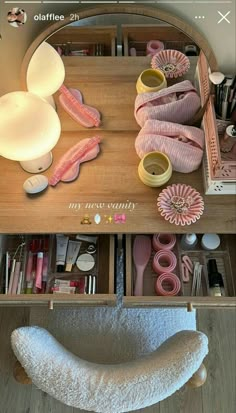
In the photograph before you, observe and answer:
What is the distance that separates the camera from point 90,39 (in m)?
1.17

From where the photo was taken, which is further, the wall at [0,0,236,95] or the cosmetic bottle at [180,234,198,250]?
the cosmetic bottle at [180,234,198,250]

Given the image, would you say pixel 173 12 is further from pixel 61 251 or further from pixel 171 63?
pixel 61 251

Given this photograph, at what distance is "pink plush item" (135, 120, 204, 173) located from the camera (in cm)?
99

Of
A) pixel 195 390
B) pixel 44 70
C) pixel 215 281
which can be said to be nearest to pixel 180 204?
pixel 215 281

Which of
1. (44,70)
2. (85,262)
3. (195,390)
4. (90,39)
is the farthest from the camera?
(195,390)

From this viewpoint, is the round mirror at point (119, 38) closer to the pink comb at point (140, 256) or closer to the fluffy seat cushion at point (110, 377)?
the pink comb at point (140, 256)

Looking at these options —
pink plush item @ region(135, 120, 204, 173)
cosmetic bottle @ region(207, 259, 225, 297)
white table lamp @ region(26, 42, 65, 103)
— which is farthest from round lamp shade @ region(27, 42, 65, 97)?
cosmetic bottle @ region(207, 259, 225, 297)

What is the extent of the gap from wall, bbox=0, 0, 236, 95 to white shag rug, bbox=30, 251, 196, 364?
513 mm

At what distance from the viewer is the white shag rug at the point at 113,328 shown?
109cm

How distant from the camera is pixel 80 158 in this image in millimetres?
1023

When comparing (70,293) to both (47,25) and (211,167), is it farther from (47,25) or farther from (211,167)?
(47,25)

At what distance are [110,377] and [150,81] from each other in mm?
678

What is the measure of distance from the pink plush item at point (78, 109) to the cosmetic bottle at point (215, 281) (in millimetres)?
437

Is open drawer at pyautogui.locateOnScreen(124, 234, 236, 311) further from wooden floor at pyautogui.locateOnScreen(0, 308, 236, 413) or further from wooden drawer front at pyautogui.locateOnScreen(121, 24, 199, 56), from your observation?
wooden drawer front at pyautogui.locateOnScreen(121, 24, 199, 56)
